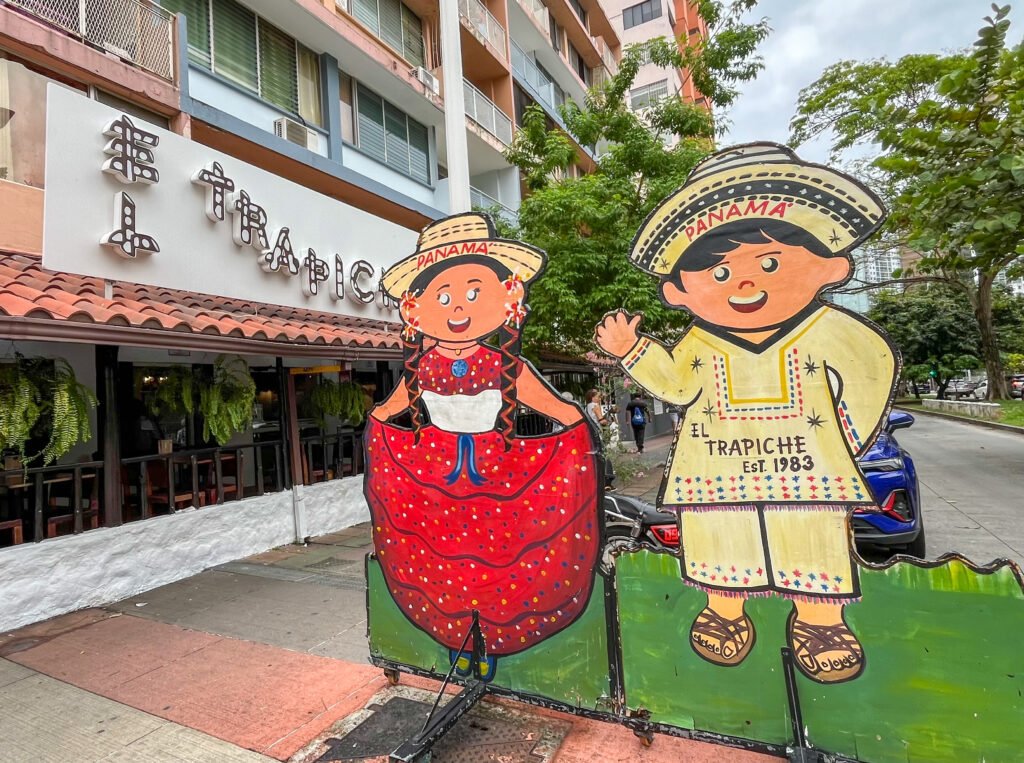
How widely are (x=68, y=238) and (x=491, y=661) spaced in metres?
5.64

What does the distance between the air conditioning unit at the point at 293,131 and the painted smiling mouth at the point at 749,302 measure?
379 inches

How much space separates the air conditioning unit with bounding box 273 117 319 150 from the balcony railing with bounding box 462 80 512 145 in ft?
17.6

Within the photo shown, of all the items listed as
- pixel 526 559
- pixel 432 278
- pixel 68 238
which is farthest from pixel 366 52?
pixel 526 559

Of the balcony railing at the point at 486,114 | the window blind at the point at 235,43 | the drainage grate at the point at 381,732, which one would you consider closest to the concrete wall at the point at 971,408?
the balcony railing at the point at 486,114

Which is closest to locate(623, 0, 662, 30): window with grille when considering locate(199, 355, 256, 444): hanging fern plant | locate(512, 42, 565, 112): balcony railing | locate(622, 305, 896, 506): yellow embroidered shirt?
locate(512, 42, 565, 112): balcony railing

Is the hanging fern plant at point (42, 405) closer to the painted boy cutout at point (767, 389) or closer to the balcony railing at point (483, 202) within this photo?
the painted boy cutout at point (767, 389)

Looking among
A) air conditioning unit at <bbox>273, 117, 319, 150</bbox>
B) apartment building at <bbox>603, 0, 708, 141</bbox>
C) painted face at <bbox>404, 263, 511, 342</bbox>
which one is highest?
apartment building at <bbox>603, 0, 708, 141</bbox>

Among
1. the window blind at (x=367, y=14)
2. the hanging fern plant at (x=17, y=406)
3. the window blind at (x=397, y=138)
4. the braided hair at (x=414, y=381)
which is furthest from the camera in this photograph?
the window blind at (x=397, y=138)

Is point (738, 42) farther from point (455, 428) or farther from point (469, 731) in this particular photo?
point (469, 731)

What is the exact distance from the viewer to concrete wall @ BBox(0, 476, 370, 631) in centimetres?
509

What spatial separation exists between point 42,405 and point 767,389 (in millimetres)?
5929

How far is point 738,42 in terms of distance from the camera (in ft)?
33.6

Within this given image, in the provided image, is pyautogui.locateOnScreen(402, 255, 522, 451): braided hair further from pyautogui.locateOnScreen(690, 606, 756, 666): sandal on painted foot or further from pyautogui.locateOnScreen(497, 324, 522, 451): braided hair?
pyautogui.locateOnScreen(690, 606, 756, 666): sandal on painted foot

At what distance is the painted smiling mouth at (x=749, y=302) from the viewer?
2617 mm
